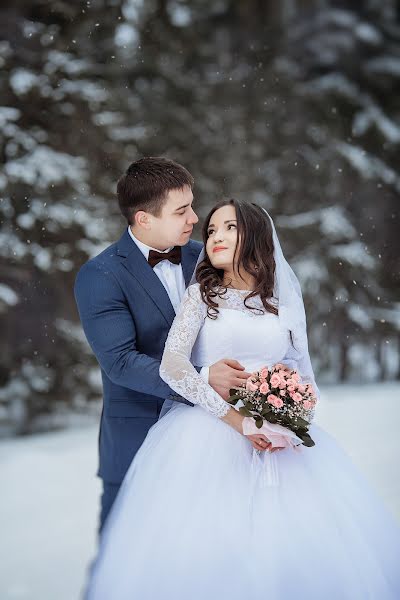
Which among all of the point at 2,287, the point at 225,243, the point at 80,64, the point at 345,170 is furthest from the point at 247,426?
the point at 345,170

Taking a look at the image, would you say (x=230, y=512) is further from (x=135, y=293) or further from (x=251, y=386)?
(x=135, y=293)

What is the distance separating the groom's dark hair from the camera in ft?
8.34

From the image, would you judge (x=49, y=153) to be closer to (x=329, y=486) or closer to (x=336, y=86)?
(x=336, y=86)

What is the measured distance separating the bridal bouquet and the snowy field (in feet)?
6.30

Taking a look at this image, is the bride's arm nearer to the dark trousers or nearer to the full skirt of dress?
the full skirt of dress

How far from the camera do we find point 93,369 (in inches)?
272

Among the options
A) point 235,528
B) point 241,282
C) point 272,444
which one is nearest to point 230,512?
point 235,528

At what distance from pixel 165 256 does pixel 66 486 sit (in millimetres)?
3502

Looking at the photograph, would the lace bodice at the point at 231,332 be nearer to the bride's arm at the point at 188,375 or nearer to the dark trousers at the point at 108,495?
the bride's arm at the point at 188,375

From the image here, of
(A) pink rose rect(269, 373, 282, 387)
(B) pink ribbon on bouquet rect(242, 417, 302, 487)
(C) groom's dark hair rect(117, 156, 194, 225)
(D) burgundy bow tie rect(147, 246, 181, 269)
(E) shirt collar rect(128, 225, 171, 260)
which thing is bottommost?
(B) pink ribbon on bouquet rect(242, 417, 302, 487)

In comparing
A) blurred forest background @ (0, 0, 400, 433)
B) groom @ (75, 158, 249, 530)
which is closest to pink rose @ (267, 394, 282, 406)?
groom @ (75, 158, 249, 530)

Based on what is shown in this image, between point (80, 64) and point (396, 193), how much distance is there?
13.2ft

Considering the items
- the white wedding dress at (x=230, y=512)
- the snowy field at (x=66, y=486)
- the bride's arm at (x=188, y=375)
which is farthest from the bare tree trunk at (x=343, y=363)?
the bride's arm at (x=188, y=375)

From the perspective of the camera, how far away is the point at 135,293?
255 centimetres
